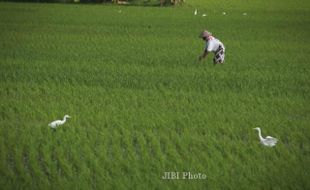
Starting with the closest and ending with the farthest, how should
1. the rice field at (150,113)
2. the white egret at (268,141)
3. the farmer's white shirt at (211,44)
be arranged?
the rice field at (150,113), the white egret at (268,141), the farmer's white shirt at (211,44)

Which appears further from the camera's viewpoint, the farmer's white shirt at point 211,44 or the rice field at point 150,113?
the farmer's white shirt at point 211,44

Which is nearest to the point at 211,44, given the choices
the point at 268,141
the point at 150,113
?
the point at 150,113

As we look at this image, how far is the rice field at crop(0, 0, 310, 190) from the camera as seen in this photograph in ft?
15.2

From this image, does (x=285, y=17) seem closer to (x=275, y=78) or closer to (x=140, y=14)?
(x=140, y=14)

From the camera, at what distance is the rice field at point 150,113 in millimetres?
4621

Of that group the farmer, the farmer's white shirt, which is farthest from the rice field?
the farmer's white shirt

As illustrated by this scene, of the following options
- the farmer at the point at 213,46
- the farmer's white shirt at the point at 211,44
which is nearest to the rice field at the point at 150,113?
the farmer at the point at 213,46

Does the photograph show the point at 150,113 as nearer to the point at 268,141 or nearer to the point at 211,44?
the point at 268,141

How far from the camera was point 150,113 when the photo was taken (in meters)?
6.34

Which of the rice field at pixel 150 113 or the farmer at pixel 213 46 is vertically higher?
the farmer at pixel 213 46

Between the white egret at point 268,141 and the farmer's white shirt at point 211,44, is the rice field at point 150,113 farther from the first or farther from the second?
the farmer's white shirt at point 211,44

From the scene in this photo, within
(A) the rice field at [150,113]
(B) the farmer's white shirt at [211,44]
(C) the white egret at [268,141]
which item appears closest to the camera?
(A) the rice field at [150,113]

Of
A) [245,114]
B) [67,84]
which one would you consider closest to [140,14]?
[67,84]

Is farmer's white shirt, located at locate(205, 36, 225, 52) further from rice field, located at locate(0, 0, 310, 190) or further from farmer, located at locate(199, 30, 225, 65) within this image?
rice field, located at locate(0, 0, 310, 190)
